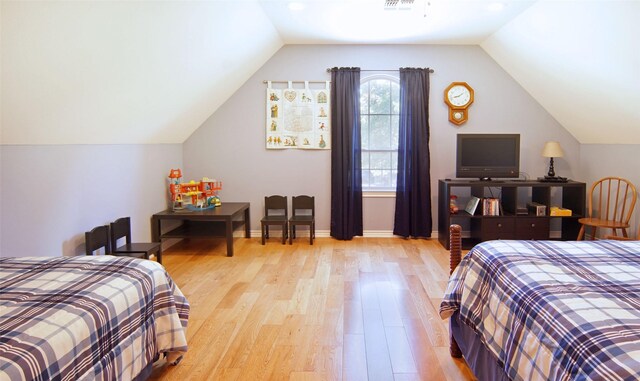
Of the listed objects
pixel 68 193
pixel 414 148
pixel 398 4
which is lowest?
pixel 68 193

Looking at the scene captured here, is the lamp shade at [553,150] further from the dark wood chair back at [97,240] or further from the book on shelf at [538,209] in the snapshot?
the dark wood chair back at [97,240]

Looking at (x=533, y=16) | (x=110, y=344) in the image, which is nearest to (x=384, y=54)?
(x=533, y=16)

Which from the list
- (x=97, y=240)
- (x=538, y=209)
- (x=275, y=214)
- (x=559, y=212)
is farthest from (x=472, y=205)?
(x=97, y=240)

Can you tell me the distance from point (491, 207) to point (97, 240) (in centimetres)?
398

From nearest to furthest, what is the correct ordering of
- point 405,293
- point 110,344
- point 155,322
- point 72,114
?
point 110,344 → point 155,322 → point 72,114 → point 405,293

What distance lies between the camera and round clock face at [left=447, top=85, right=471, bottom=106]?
520 centimetres

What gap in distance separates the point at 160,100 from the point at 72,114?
100 cm

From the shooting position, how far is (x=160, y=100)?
3.88m

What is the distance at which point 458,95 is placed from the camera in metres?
5.20

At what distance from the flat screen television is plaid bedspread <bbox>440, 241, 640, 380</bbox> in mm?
2641

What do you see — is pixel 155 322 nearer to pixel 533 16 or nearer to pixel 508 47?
pixel 533 16

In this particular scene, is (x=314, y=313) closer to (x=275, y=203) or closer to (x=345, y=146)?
(x=275, y=203)

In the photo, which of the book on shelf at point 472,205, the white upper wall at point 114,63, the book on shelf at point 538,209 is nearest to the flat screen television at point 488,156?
the book on shelf at point 472,205

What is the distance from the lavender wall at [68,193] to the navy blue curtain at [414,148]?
2.89m
